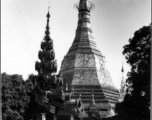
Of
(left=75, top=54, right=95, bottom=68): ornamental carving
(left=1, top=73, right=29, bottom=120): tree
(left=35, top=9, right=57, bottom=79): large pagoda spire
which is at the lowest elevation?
(left=1, top=73, right=29, bottom=120): tree

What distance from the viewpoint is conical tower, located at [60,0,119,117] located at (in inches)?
2470

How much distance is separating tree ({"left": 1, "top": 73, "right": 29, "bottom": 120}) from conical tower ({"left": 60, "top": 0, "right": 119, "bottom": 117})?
31.1m

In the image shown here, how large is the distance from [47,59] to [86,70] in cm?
2668

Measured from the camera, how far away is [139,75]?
22.2 m

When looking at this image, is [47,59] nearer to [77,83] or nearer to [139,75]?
[139,75]

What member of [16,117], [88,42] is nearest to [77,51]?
[88,42]

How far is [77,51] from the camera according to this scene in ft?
236

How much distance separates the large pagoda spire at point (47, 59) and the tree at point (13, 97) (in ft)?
39.6

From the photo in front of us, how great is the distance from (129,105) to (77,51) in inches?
1942

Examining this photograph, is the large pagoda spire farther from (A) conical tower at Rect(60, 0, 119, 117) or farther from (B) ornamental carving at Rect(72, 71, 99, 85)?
(B) ornamental carving at Rect(72, 71, 99, 85)

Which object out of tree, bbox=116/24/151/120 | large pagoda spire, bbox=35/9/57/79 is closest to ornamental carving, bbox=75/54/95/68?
large pagoda spire, bbox=35/9/57/79

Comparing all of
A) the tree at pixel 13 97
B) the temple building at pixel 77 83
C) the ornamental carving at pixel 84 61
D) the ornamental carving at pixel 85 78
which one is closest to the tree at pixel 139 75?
the tree at pixel 13 97

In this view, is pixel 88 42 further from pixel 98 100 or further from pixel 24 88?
pixel 24 88

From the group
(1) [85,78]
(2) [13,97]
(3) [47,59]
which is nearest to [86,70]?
(1) [85,78]
